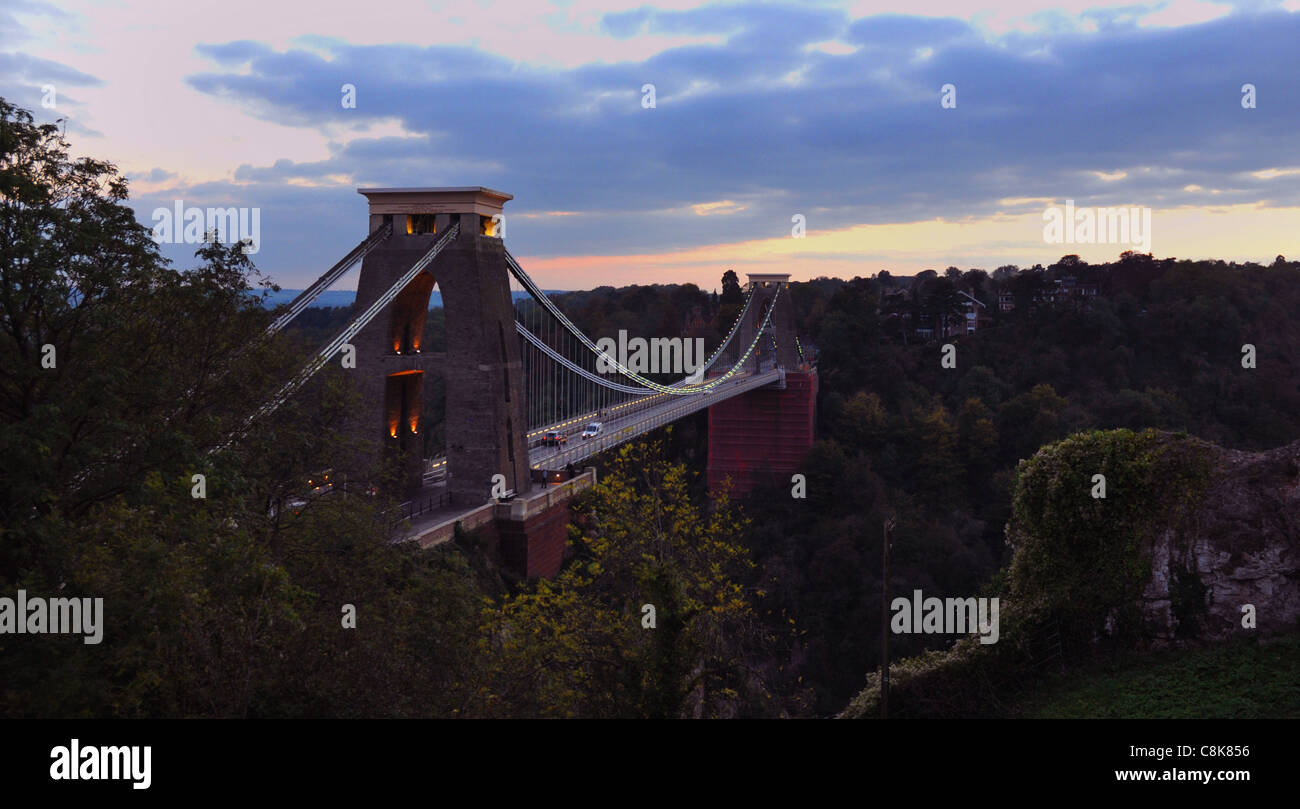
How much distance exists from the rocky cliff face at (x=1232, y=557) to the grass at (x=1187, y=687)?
0.52m

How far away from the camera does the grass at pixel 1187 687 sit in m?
11.9

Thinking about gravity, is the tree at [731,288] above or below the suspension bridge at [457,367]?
above

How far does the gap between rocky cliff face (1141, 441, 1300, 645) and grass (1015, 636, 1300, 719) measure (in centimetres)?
52

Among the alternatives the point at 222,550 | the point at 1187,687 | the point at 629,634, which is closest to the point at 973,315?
the point at 1187,687

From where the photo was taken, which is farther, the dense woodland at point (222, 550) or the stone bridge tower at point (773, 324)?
the stone bridge tower at point (773, 324)

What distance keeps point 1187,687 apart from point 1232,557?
8.57 feet

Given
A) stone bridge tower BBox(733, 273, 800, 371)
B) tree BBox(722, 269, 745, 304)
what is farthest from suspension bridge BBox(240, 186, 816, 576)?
tree BBox(722, 269, 745, 304)

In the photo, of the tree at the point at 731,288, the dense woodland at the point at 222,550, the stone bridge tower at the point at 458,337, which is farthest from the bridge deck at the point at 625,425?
the tree at the point at 731,288

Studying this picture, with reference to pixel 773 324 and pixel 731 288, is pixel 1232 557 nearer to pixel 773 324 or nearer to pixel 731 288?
pixel 773 324

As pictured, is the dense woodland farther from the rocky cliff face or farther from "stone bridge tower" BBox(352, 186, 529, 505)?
"stone bridge tower" BBox(352, 186, 529, 505)

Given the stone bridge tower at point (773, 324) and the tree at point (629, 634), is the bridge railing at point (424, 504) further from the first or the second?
the stone bridge tower at point (773, 324)

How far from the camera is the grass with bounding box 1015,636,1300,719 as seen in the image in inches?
470
